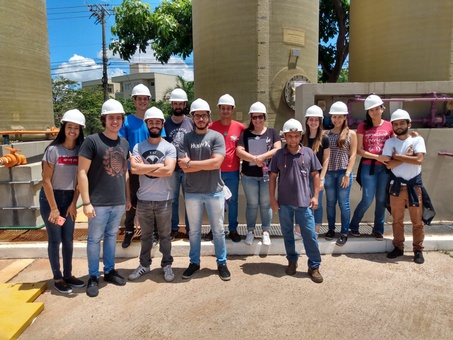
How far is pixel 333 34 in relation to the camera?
1694cm

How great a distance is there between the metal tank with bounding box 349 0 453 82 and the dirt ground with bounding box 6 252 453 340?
239 inches

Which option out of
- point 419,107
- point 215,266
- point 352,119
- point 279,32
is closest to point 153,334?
point 215,266

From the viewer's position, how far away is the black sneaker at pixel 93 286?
384 centimetres

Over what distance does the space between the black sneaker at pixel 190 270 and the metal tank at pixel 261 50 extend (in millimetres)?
6314

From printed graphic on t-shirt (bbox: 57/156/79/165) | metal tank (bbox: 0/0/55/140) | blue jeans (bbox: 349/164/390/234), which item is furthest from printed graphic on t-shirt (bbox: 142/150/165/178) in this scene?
metal tank (bbox: 0/0/55/140)

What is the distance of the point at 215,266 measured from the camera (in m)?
4.61

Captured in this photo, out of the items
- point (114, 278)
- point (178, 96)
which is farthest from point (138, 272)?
point (178, 96)

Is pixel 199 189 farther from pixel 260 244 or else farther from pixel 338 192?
pixel 338 192

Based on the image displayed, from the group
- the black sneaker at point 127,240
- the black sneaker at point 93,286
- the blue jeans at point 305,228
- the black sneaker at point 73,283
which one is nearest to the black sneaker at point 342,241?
the blue jeans at point 305,228

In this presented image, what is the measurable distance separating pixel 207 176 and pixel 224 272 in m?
1.18

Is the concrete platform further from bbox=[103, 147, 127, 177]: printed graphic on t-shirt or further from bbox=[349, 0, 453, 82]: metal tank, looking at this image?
bbox=[349, 0, 453, 82]: metal tank

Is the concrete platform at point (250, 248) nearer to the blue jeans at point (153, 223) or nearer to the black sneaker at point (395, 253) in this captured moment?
the black sneaker at point (395, 253)

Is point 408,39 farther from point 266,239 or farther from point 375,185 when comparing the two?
point 266,239

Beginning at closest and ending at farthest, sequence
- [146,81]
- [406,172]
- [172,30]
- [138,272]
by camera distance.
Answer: [138,272], [406,172], [172,30], [146,81]
